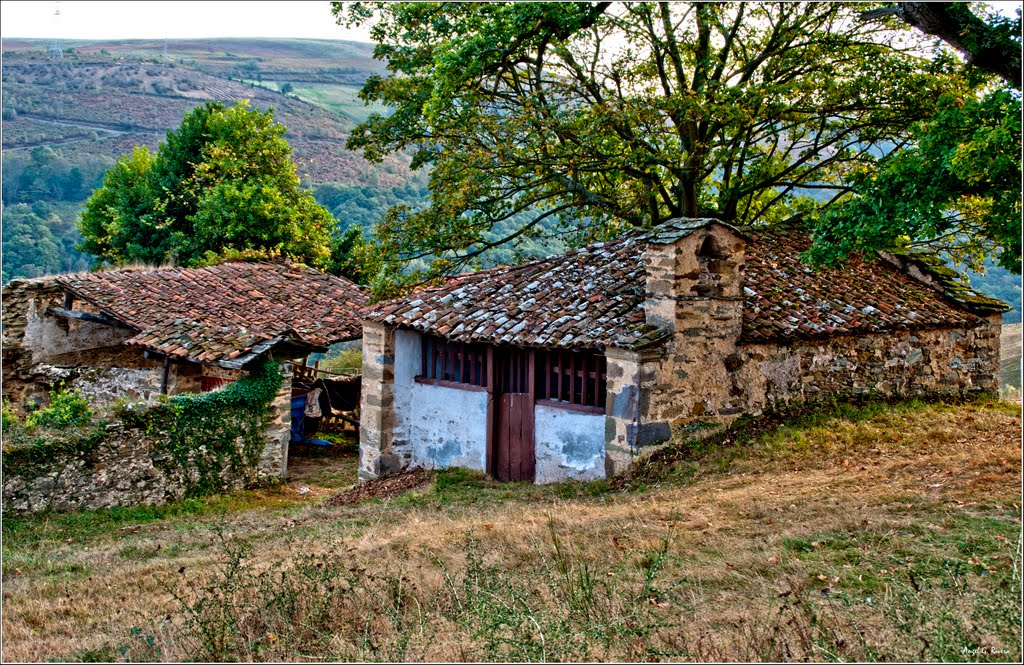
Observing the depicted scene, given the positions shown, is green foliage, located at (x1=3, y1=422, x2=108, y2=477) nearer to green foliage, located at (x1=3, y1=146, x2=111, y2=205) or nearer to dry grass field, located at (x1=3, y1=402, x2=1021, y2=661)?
dry grass field, located at (x1=3, y1=402, x2=1021, y2=661)

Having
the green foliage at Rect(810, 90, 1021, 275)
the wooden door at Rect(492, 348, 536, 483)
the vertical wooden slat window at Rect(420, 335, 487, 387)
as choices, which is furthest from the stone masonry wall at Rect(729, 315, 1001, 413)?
the vertical wooden slat window at Rect(420, 335, 487, 387)

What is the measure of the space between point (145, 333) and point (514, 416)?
7.53 meters

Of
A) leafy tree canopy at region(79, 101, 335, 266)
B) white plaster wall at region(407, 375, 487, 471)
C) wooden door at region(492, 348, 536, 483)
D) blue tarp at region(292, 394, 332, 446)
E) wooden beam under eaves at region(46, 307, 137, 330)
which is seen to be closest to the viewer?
wooden door at region(492, 348, 536, 483)

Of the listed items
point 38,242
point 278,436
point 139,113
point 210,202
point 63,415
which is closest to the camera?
point 63,415

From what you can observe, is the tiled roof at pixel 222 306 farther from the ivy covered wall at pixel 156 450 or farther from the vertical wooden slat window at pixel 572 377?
the vertical wooden slat window at pixel 572 377

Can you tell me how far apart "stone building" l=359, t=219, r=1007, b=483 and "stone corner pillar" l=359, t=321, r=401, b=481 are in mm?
31

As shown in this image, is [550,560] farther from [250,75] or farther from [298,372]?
[250,75]

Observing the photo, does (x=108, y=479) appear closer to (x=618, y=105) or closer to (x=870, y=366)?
(x=618, y=105)

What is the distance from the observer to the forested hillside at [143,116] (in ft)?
148

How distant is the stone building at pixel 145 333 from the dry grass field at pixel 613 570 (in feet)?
14.7

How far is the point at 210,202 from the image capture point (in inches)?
971

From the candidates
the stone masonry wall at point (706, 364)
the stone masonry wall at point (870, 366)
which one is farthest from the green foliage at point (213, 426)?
the stone masonry wall at point (870, 366)

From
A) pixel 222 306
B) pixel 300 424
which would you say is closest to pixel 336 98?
pixel 300 424

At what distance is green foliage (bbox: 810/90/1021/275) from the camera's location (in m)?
7.28
